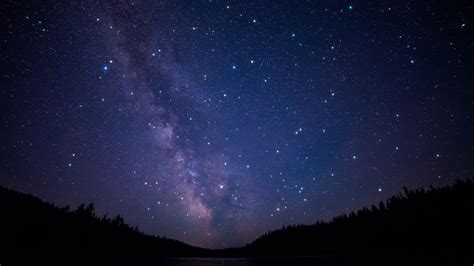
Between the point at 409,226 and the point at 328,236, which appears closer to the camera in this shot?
the point at 409,226

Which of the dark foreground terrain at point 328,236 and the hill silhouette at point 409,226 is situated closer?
the dark foreground terrain at point 328,236

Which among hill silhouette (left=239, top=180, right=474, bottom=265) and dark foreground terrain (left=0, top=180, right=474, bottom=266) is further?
hill silhouette (left=239, top=180, right=474, bottom=265)

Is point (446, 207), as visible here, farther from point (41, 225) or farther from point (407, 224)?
point (41, 225)

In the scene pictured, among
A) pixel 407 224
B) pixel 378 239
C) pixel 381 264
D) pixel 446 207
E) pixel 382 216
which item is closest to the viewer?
pixel 381 264

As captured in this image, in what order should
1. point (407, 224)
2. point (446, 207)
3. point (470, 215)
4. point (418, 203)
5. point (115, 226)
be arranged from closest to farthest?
point (470, 215) → point (446, 207) → point (407, 224) → point (418, 203) → point (115, 226)

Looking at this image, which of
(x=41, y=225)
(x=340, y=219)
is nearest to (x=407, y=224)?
(x=340, y=219)

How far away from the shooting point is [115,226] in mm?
13406

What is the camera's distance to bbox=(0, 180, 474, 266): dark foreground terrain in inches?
161

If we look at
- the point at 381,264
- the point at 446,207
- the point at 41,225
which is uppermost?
the point at 446,207

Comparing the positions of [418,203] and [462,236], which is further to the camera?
[418,203]

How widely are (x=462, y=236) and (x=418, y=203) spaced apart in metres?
5.02

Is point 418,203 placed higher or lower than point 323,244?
higher

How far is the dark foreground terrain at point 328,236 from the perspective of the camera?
161 inches

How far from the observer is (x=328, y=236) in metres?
12.5
